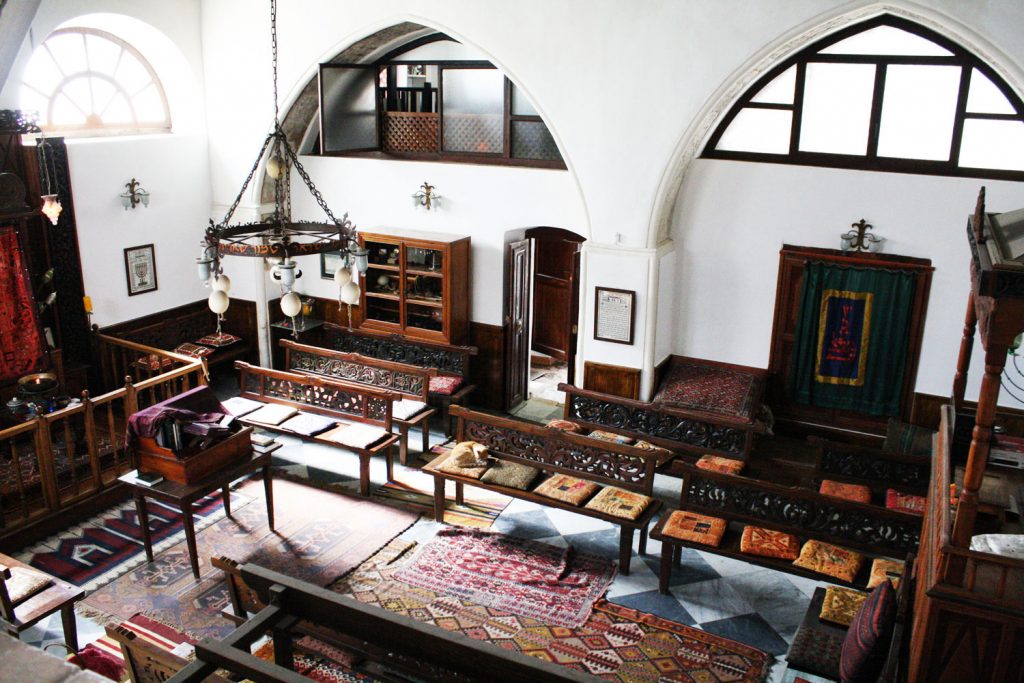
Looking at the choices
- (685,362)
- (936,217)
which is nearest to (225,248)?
(685,362)

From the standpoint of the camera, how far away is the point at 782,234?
886cm

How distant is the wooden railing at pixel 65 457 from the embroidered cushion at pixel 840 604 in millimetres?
5583

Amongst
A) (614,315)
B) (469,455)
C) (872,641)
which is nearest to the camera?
(872,641)

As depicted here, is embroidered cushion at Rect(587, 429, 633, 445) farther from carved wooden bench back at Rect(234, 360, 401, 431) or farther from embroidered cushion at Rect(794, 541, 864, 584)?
embroidered cushion at Rect(794, 541, 864, 584)

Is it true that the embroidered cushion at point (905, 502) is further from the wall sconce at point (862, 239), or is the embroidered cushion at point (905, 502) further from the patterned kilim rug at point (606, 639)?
the wall sconce at point (862, 239)

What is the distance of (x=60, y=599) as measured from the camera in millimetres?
5664

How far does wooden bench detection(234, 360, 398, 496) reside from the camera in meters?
8.38

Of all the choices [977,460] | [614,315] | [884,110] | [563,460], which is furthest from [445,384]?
[977,460]

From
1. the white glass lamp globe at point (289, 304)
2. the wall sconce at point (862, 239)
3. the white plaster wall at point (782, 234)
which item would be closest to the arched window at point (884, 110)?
the white plaster wall at point (782, 234)

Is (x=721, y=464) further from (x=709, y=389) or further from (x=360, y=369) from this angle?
(x=360, y=369)

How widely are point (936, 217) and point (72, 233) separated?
28.4ft

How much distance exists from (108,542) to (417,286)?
442 cm

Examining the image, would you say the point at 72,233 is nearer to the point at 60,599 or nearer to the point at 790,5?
the point at 60,599

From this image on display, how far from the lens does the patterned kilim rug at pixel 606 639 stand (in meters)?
5.91
